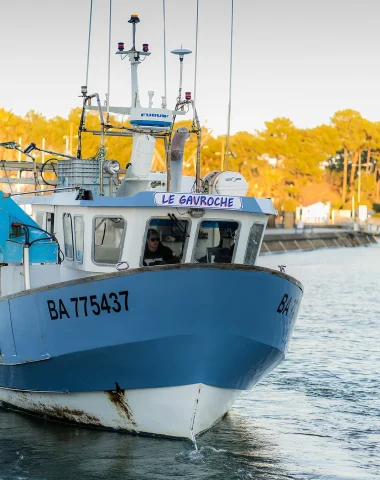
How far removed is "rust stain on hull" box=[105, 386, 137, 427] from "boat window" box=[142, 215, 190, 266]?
6.70 feet

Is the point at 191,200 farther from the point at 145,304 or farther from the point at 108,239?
the point at 145,304

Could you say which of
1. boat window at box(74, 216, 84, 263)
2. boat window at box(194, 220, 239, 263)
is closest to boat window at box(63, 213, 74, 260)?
boat window at box(74, 216, 84, 263)

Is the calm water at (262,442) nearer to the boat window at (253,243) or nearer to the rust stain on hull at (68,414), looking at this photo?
the rust stain on hull at (68,414)

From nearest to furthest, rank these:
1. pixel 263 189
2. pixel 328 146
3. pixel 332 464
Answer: pixel 332 464
pixel 263 189
pixel 328 146

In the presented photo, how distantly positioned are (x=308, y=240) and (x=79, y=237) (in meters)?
87.7

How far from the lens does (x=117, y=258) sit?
17250mm

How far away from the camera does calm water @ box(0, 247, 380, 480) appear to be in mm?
16359

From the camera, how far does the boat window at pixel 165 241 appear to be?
17031mm

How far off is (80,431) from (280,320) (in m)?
3.83

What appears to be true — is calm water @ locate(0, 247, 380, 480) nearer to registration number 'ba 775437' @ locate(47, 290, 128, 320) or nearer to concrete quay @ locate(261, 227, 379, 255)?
registration number 'ba 775437' @ locate(47, 290, 128, 320)

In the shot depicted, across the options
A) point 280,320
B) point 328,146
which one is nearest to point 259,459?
point 280,320

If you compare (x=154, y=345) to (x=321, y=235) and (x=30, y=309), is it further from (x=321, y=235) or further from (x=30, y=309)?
(x=321, y=235)

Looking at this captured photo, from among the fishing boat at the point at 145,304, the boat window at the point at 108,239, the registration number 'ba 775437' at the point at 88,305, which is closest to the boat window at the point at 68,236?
the fishing boat at the point at 145,304

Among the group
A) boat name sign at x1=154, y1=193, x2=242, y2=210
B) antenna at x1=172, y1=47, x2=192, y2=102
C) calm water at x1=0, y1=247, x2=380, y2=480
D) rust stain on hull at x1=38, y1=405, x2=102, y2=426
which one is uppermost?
antenna at x1=172, y1=47, x2=192, y2=102
